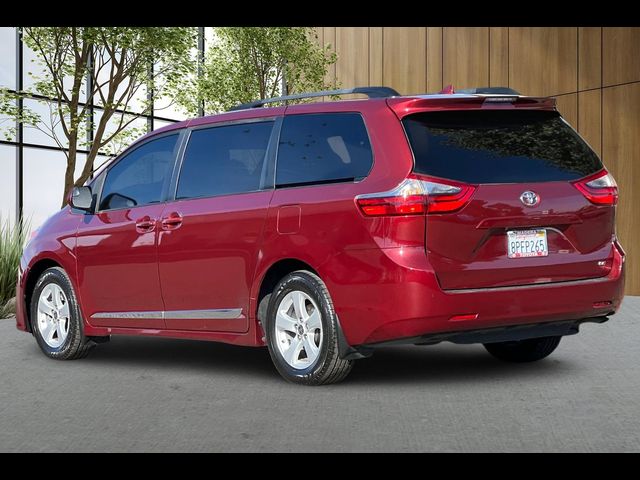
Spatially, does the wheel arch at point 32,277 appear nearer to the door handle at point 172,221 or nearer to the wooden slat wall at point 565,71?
the door handle at point 172,221

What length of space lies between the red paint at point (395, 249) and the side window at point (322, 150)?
0.07 m

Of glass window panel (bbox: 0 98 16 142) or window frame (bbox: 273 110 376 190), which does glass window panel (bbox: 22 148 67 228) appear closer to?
glass window panel (bbox: 0 98 16 142)

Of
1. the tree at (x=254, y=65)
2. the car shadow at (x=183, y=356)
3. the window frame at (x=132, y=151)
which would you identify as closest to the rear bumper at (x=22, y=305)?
the car shadow at (x=183, y=356)

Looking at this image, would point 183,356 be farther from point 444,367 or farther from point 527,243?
point 527,243

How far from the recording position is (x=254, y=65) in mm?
28547

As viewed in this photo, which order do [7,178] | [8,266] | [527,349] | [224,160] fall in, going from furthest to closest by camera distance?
[7,178]
[8,266]
[527,349]
[224,160]

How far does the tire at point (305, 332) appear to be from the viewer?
Result: 7.35 metres

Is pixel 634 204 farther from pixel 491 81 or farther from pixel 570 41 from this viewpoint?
pixel 491 81

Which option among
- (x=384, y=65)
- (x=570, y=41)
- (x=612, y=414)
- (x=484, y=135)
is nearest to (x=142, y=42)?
(x=570, y=41)

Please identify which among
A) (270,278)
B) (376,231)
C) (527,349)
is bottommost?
(527,349)

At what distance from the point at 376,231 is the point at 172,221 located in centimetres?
207

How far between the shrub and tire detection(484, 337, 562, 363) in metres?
7.32

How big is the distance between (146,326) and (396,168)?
111 inches

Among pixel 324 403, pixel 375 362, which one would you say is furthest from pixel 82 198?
pixel 324 403
